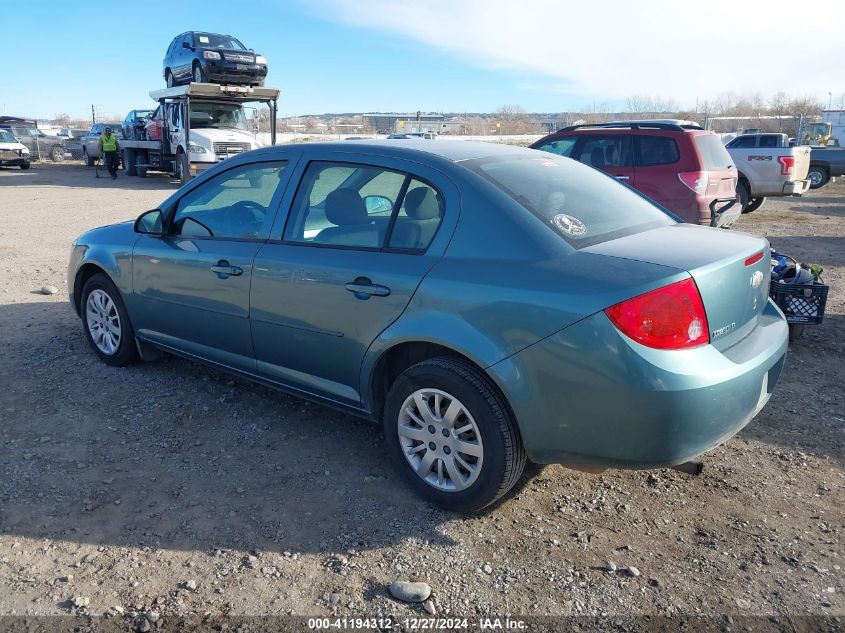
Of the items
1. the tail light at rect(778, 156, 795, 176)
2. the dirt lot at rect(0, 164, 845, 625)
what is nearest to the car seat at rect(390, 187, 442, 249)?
the dirt lot at rect(0, 164, 845, 625)

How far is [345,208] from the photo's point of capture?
3730 mm

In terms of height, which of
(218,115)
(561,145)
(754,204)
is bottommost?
(754,204)

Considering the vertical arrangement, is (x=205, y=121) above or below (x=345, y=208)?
above

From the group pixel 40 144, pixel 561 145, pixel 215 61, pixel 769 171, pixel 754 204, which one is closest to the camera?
pixel 561 145

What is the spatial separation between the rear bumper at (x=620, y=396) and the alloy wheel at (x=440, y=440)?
276 mm

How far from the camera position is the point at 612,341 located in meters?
2.69

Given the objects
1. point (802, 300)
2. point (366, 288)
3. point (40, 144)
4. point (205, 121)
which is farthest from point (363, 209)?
point (40, 144)

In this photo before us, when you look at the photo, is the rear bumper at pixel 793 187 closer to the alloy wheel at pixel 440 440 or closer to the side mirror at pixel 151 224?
the side mirror at pixel 151 224

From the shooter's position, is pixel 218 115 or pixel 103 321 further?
pixel 218 115

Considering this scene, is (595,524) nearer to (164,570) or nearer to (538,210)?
(538,210)

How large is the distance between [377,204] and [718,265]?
1680mm

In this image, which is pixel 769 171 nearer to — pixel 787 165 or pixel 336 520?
pixel 787 165

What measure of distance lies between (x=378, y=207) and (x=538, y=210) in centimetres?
87

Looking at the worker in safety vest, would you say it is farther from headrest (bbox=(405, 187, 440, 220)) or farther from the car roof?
headrest (bbox=(405, 187, 440, 220))
